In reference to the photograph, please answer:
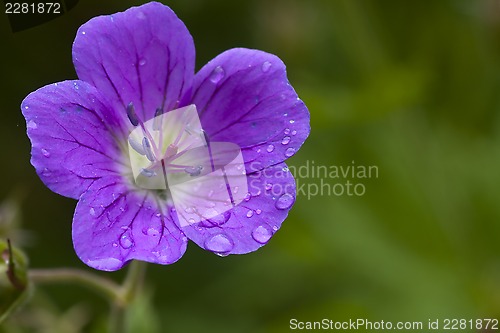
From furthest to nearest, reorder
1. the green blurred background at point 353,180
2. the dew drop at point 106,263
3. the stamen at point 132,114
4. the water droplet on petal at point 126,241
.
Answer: the green blurred background at point 353,180 < the stamen at point 132,114 < the water droplet on petal at point 126,241 < the dew drop at point 106,263

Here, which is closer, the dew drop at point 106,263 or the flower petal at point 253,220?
the dew drop at point 106,263

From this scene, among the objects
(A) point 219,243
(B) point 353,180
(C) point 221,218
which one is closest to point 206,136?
(C) point 221,218

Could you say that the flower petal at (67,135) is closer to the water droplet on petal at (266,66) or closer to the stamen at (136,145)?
the stamen at (136,145)

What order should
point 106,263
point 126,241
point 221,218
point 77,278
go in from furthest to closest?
point 77,278
point 221,218
point 126,241
point 106,263

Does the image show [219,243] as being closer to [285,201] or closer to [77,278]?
[285,201]

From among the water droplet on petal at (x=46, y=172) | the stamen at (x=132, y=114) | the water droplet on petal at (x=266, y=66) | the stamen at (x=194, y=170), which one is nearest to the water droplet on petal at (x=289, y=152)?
the water droplet on petal at (x=266, y=66)

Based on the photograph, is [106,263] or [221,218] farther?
[221,218]

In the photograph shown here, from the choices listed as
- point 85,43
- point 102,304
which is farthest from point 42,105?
point 102,304

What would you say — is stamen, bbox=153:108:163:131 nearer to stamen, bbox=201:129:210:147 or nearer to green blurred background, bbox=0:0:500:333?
stamen, bbox=201:129:210:147
